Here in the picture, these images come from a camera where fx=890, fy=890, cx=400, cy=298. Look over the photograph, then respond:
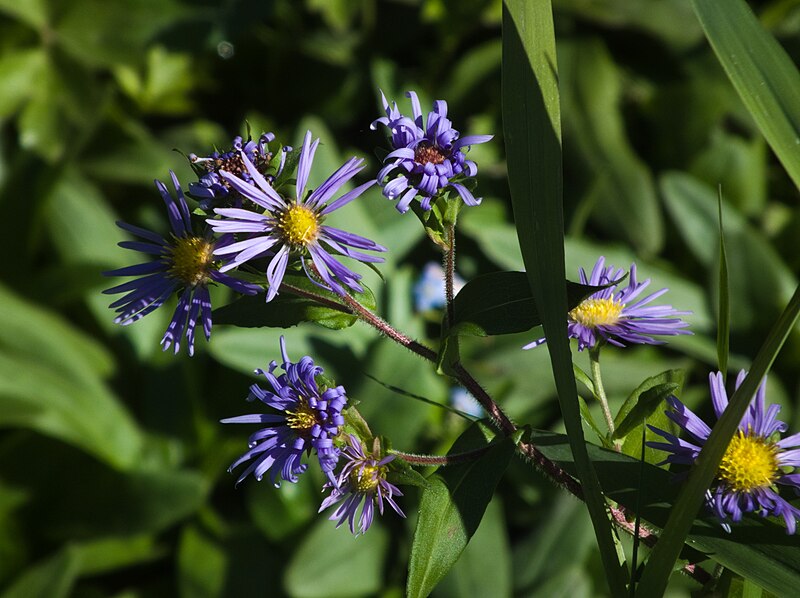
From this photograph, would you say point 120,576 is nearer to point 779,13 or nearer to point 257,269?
point 257,269

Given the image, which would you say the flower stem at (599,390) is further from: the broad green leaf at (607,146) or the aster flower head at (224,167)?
the broad green leaf at (607,146)

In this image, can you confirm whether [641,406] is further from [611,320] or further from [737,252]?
[737,252]

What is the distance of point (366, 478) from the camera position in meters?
0.60

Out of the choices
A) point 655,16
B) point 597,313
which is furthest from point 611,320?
point 655,16

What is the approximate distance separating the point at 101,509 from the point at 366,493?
1167 millimetres

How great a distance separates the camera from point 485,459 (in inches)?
24.4

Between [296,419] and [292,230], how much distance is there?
0.44ft

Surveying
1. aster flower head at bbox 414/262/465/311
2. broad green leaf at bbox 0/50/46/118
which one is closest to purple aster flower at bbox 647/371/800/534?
aster flower head at bbox 414/262/465/311

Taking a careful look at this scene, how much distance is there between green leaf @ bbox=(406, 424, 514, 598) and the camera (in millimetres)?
574

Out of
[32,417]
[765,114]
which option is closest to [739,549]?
[765,114]

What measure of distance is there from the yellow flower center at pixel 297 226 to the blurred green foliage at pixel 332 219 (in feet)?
2.86

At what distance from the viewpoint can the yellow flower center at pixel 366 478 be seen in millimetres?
598

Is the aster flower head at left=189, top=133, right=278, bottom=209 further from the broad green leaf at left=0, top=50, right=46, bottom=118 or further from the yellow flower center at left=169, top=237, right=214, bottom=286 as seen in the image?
the broad green leaf at left=0, top=50, right=46, bottom=118

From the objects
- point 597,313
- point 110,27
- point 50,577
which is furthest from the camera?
point 110,27
